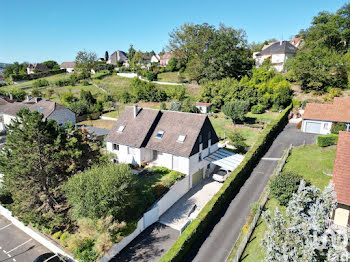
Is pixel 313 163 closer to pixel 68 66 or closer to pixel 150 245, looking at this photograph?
pixel 150 245

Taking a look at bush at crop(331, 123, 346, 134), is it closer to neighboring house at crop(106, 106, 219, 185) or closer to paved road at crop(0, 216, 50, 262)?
neighboring house at crop(106, 106, 219, 185)

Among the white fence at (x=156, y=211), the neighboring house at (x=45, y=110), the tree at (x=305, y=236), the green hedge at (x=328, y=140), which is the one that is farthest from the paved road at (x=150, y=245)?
the neighboring house at (x=45, y=110)

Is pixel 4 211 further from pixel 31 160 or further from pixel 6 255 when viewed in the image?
pixel 31 160

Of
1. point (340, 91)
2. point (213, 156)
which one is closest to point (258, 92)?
point (340, 91)

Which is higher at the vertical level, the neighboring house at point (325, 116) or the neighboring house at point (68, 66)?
the neighboring house at point (68, 66)

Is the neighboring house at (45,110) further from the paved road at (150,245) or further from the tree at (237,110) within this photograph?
the paved road at (150,245)

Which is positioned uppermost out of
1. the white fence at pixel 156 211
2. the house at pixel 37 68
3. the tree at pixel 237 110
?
the house at pixel 37 68

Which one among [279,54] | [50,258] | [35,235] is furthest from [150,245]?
[279,54]
